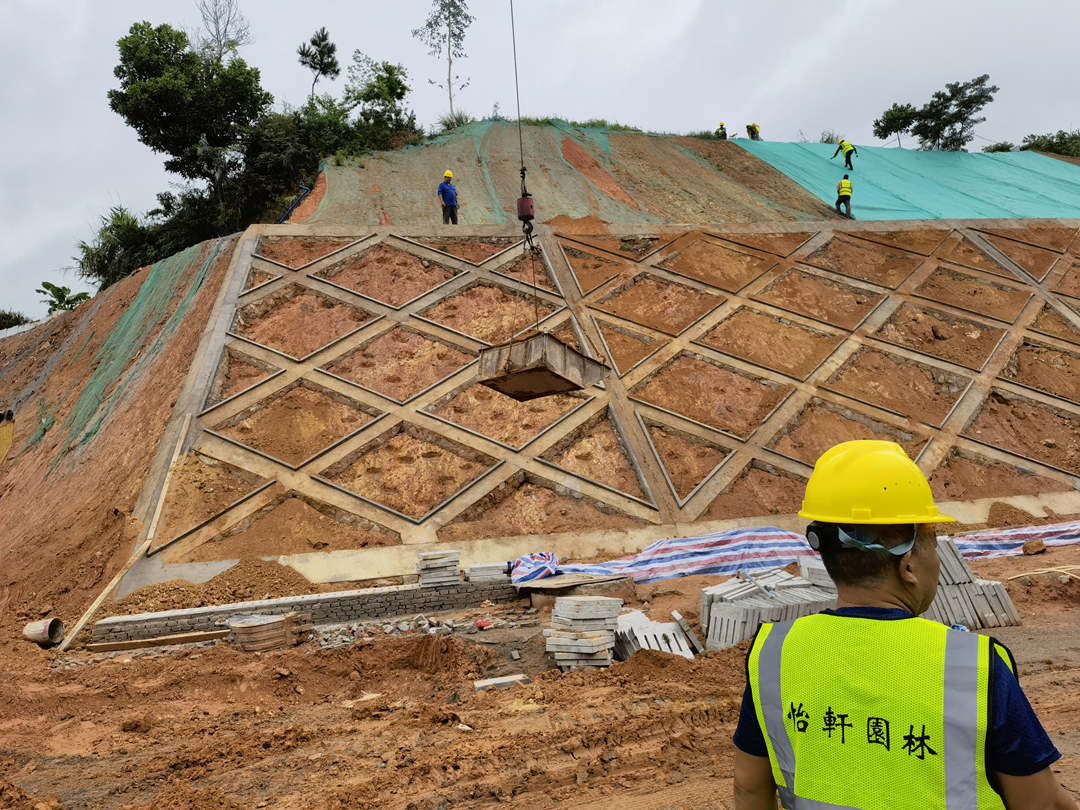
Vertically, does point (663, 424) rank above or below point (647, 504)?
above

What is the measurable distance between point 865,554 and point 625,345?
43.3 feet

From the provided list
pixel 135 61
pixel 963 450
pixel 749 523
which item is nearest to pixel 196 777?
pixel 749 523

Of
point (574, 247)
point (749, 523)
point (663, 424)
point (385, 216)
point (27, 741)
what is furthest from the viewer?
point (385, 216)

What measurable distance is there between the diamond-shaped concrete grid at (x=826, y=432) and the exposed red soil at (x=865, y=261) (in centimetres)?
468

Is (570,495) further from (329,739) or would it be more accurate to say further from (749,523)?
(329,739)

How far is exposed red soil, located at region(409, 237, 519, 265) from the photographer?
1606 cm

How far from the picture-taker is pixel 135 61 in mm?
23734

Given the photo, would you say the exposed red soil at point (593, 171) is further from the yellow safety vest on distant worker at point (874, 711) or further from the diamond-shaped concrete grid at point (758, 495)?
the yellow safety vest on distant worker at point (874, 711)

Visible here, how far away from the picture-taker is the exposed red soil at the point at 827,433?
13273mm

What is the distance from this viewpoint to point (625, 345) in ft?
48.7

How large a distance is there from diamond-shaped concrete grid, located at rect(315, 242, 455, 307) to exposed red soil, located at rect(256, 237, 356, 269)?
1.68ft

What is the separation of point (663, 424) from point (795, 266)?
6612 millimetres

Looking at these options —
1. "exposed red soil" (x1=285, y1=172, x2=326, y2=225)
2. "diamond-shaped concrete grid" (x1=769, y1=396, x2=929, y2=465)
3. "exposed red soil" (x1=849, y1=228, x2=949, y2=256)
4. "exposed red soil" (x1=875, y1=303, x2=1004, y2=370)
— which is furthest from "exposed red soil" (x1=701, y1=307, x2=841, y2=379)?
"exposed red soil" (x1=285, y1=172, x2=326, y2=225)

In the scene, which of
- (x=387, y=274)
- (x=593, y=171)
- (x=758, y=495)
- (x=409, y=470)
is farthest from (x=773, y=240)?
(x=409, y=470)
